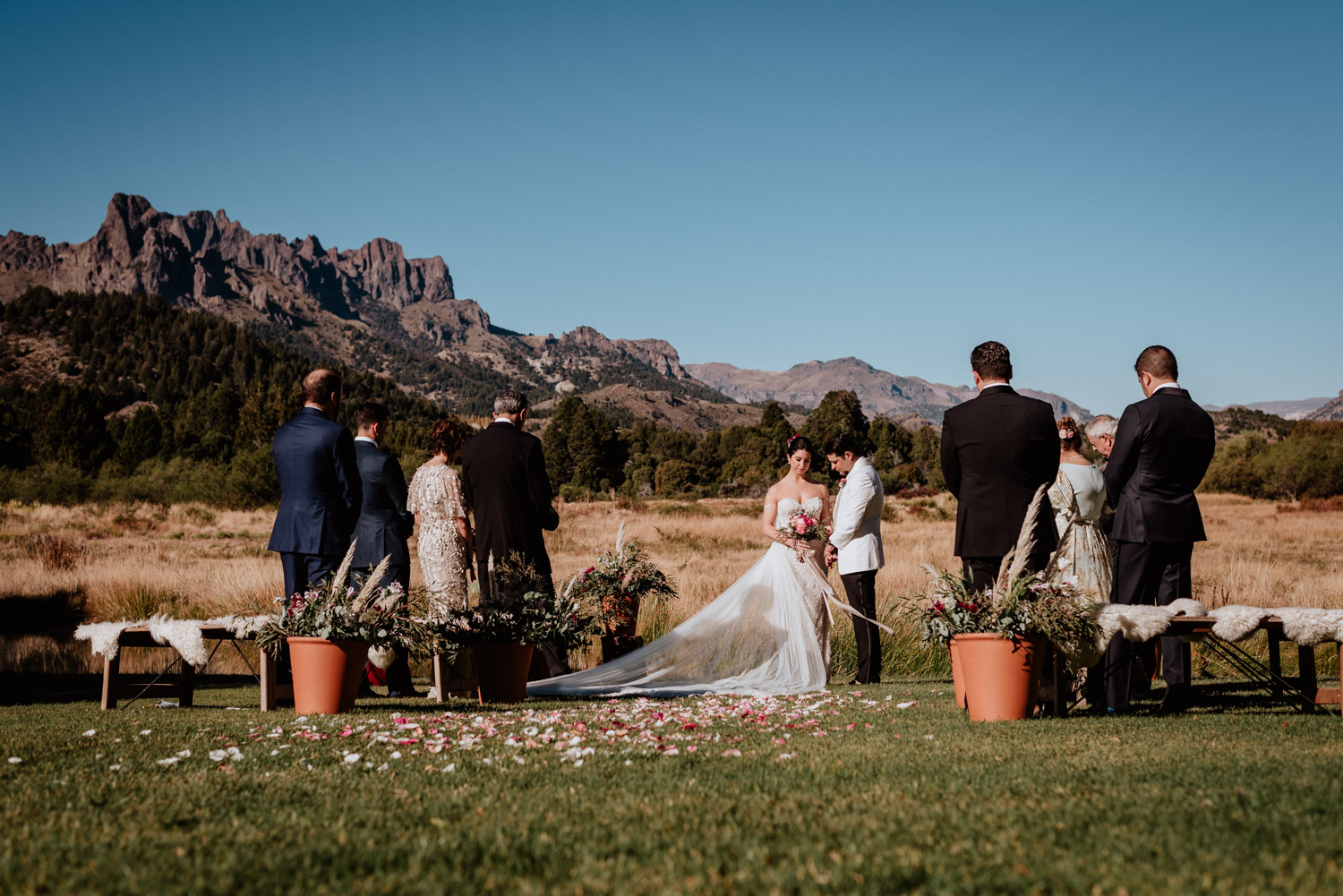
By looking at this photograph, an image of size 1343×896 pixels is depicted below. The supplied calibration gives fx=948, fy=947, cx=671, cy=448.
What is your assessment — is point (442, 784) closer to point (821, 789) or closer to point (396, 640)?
point (821, 789)

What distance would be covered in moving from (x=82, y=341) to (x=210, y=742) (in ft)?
403

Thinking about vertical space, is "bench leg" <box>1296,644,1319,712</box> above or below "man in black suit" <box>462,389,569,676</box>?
below

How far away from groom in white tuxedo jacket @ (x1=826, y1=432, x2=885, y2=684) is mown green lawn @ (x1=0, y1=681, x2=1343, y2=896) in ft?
11.1

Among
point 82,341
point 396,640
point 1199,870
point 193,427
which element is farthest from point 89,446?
point 1199,870

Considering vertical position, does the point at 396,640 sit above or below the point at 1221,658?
above

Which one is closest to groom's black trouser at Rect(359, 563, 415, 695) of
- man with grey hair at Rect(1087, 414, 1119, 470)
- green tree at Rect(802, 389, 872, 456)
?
man with grey hair at Rect(1087, 414, 1119, 470)

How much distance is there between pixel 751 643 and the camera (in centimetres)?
860

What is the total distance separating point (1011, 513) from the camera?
5.68 meters

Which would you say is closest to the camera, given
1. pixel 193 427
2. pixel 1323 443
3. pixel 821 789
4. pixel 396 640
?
pixel 821 789

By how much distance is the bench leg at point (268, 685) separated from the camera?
5930 millimetres

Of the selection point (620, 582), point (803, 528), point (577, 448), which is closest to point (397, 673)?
point (620, 582)

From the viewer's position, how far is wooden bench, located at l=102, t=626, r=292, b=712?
5.98 meters

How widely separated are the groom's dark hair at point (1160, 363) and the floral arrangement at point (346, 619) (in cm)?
495

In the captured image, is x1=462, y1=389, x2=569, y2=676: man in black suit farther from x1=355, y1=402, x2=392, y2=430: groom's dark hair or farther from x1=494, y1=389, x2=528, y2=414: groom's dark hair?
x1=355, y1=402, x2=392, y2=430: groom's dark hair
